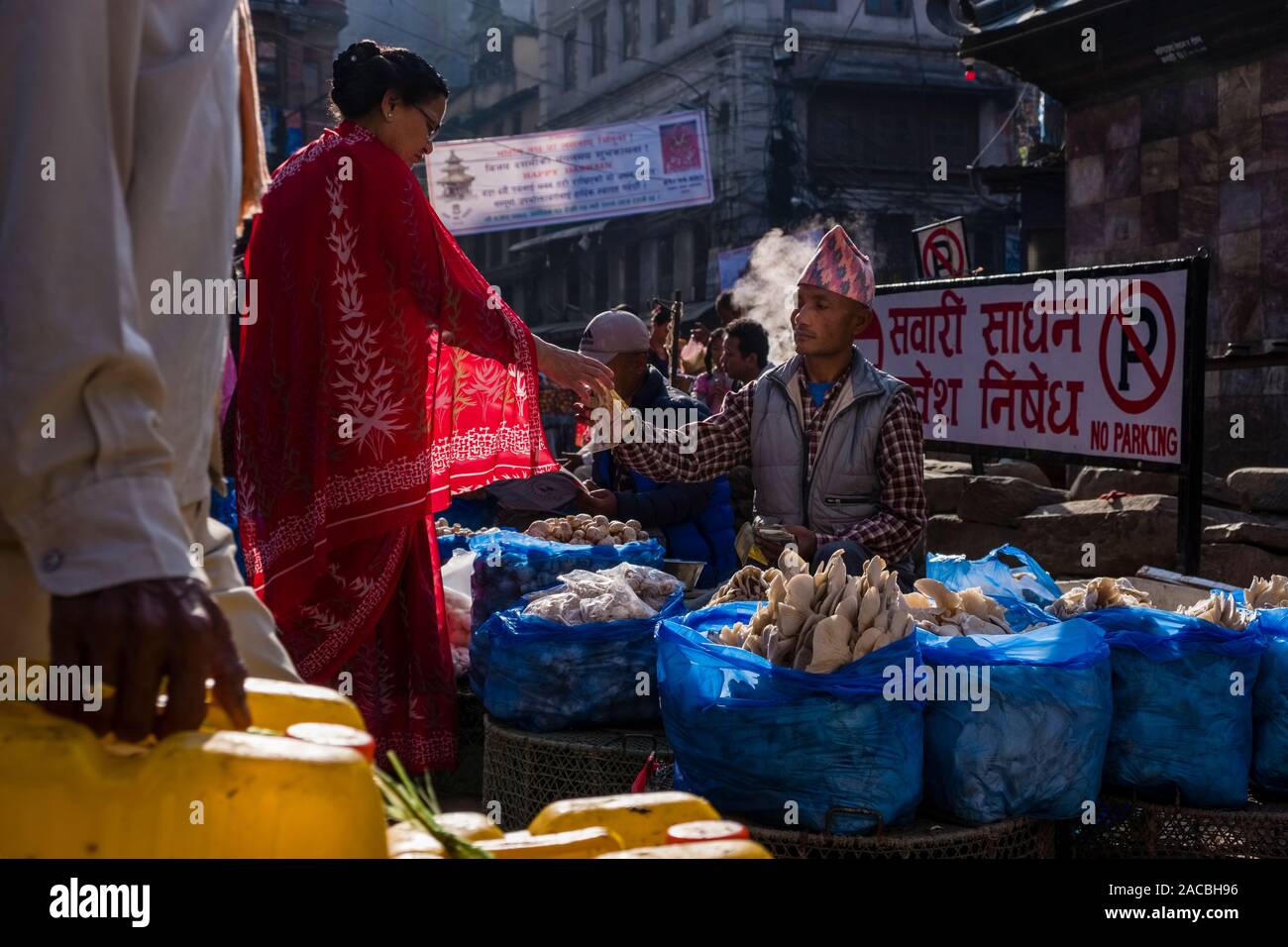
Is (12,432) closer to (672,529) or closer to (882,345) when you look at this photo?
(672,529)

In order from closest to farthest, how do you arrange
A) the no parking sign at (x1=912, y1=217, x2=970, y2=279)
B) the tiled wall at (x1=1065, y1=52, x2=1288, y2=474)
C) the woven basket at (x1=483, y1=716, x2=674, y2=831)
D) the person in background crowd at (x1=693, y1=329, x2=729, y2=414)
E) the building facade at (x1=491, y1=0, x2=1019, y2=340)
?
1. the woven basket at (x1=483, y1=716, x2=674, y2=831)
2. the tiled wall at (x1=1065, y1=52, x2=1288, y2=474)
3. the person in background crowd at (x1=693, y1=329, x2=729, y2=414)
4. the no parking sign at (x1=912, y1=217, x2=970, y2=279)
5. the building facade at (x1=491, y1=0, x2=1019, y2=340)

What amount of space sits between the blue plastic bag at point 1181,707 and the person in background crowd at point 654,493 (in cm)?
234

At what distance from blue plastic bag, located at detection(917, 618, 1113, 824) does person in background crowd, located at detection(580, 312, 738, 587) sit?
2470 mm

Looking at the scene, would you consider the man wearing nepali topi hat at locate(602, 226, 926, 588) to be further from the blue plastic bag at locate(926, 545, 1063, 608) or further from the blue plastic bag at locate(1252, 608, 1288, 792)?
the blue plastic bag at locate(1252, 608, 1288, 792)

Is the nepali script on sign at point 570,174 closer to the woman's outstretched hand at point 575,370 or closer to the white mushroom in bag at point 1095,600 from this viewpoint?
the woman's outstretched hand at point 575,370

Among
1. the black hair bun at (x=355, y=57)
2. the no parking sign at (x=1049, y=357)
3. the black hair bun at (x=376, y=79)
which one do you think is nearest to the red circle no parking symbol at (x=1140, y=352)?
the no parking sign at (x=1049, y=357)

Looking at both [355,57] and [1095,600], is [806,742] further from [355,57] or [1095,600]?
[355,57]

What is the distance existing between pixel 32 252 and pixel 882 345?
259 inches

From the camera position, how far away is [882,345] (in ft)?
25.1

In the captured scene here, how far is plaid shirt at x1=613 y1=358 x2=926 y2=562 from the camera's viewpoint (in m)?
4.49

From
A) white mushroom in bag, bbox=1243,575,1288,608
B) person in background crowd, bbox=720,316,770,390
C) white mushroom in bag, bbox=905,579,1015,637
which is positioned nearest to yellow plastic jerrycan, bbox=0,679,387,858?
white mushroom in bag, bbox=905,579,1015,637

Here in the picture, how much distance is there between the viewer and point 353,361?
403 cm

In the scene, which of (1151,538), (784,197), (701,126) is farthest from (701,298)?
(1151,538)

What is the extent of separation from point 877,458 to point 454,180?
2165 centimetres
